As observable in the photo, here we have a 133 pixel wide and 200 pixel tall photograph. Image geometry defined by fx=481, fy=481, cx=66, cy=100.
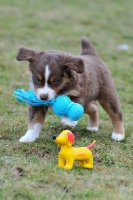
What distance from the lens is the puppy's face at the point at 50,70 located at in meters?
5.83

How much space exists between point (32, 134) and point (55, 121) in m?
1.15

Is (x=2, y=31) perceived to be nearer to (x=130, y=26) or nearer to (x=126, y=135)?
(x=130, y=26)

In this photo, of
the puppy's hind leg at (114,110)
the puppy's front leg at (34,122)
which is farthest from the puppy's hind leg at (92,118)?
the puppy's front leg at (34,122)

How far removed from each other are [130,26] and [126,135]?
10697mm

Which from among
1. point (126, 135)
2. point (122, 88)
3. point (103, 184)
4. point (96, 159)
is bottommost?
point (122, 88)

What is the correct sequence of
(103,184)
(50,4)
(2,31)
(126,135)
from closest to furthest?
(103,184) → (126,135) → (2,31) → (50,4)

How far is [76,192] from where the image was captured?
4570 mm

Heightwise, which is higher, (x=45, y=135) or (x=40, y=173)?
(x=40, y=173)

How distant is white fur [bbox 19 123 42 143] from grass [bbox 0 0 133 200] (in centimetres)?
8

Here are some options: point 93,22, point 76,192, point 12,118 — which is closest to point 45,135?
point 12,118

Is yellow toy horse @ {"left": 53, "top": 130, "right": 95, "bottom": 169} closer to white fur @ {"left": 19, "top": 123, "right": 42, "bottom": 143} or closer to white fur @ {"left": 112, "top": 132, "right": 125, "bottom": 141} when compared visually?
white fur @ {"left": 19, "top": 123, "right": 42, "bottom": 143}

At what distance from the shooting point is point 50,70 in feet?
19.2

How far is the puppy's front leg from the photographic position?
20.5ft

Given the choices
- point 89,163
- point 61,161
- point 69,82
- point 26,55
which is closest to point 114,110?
point 69,82
